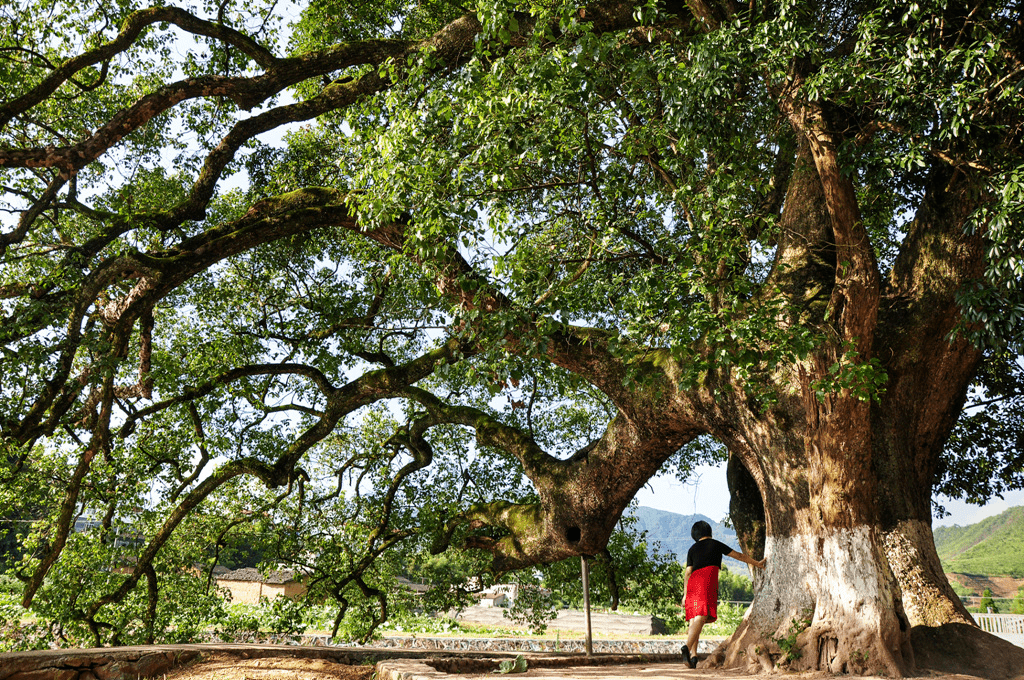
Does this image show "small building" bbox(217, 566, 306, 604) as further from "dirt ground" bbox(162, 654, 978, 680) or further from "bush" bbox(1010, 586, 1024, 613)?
"bush" bbox(1010, 586, 1024, 613)

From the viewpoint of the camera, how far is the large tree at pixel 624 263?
4852 millimetres

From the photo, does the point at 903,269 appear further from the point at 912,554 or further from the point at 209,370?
the point at 209,370

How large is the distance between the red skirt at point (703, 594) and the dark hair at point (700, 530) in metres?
0.29

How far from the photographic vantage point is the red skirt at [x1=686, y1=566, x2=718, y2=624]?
18.8 ft

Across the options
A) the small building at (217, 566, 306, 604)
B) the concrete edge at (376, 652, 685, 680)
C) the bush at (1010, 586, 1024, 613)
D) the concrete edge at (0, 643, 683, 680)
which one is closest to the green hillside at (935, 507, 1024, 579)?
the bush at (1010, 586, 1024, 613)

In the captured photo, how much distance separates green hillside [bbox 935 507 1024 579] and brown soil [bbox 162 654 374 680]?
157ft

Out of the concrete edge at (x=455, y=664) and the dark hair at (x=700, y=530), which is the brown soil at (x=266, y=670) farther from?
the dark hair at (x=700, y=530)

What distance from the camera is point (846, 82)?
502 cm

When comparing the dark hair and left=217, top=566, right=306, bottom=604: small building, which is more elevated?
the dark hair

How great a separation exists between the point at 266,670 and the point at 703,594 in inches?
157

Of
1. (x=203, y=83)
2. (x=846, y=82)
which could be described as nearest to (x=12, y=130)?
(x=203, y=83)

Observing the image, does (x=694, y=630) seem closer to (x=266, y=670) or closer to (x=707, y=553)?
(x=707, y=553)

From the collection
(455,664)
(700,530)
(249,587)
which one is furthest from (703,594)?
(249,587)

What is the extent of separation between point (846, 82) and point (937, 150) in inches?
37.9
